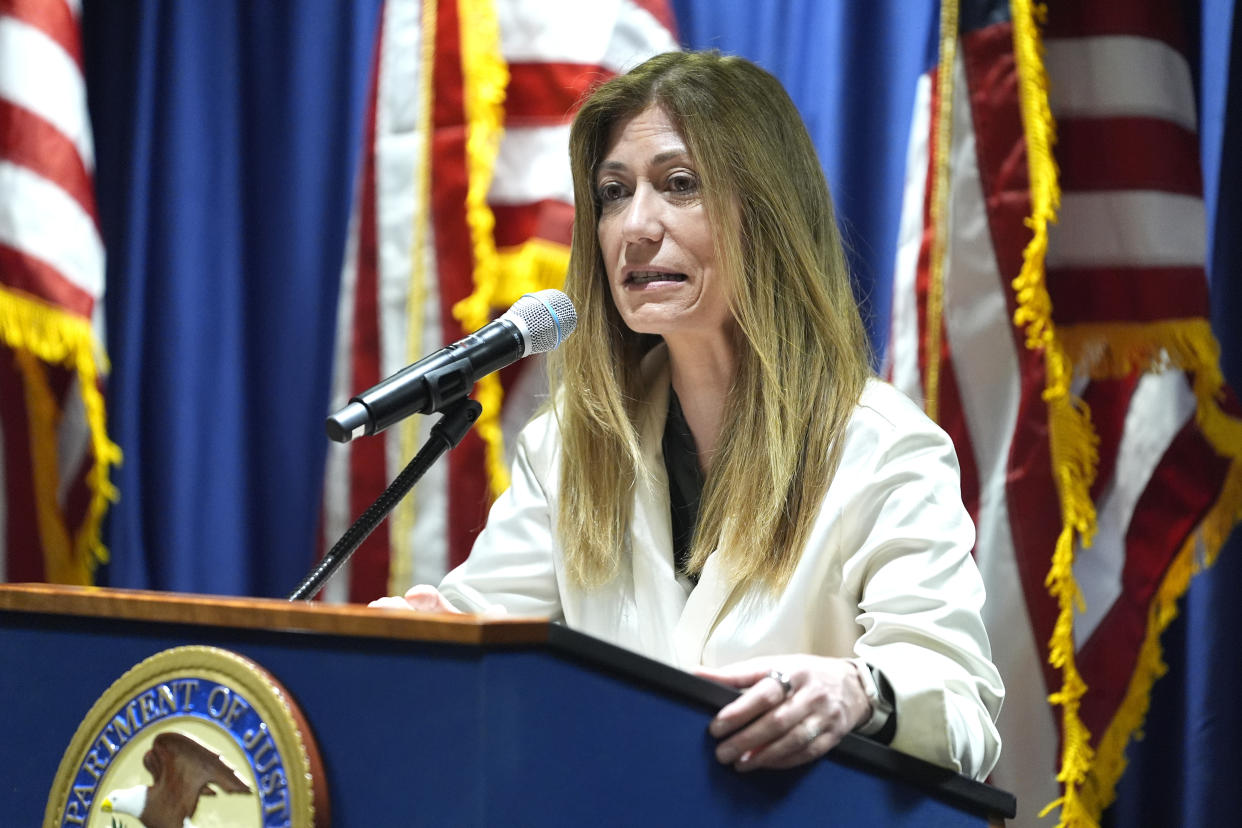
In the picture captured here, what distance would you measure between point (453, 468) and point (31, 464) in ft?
2.87

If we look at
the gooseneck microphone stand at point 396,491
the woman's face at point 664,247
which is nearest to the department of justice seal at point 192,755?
the gooseneck microphone stand at point 396,491

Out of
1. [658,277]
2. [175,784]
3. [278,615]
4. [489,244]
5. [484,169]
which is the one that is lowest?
[175,784]

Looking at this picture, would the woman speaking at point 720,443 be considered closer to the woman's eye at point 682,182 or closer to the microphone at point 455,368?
the woman's eye at point 682,182

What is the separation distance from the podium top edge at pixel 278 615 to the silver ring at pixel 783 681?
272 mm

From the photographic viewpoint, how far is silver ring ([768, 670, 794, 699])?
3.70 ft

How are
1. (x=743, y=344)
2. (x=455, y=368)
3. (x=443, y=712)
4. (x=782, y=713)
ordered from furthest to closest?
(x=743, y=344)
(x=455, y=368)
(x=782, y=713)
(x=443, y=712)

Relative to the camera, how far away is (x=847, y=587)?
1.58 meters

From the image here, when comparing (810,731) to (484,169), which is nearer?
(810,731)

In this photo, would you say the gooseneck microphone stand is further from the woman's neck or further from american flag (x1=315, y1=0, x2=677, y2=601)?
american flag (x1=315, y1=0, x2=677, y2=601)

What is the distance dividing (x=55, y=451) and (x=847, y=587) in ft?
6.13

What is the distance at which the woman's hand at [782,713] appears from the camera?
1082mm

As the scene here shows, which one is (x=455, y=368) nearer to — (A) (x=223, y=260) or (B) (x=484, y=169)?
(B) (x=484, y=169)

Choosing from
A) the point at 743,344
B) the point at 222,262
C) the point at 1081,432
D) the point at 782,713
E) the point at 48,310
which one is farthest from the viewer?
the point at 222,262

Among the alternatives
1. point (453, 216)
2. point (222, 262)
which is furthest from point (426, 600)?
point (222, 262)
